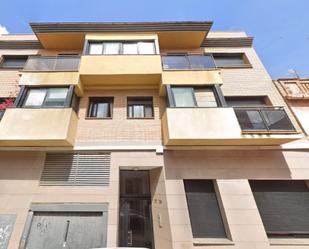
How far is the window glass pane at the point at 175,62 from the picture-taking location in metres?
8.48

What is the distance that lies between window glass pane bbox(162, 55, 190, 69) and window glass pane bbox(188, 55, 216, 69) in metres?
0.24

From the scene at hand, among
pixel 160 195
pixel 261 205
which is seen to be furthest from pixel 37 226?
pixel 261 205

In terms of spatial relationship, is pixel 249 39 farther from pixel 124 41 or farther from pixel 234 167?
pixel 234 167

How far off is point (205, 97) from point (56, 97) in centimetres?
612

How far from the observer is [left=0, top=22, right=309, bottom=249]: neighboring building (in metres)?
5.81

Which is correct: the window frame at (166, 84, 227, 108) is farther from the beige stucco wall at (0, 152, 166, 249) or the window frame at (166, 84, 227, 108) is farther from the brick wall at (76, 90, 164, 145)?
the beige stucco wall at (0, 152, 166, 249)

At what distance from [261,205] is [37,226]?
7.33 metres

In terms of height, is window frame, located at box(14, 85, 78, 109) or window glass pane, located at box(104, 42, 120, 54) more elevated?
window glass pane, located at box(104, 42, 120, 54)

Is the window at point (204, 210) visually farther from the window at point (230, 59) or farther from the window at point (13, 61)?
the window at point (13, 61)

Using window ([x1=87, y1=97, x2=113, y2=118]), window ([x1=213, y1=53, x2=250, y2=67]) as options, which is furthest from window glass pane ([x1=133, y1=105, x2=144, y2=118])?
window ([x1=213, y1=53, x2=250, y2=67])

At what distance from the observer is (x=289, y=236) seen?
604cm

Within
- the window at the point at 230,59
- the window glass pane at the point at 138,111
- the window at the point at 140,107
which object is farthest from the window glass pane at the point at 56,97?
the window at the point at 230,59

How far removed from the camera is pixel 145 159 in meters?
6.85

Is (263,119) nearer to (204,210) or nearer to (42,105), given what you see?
(204,210)
